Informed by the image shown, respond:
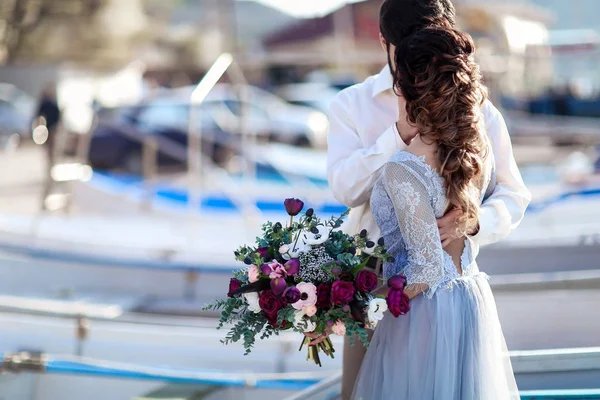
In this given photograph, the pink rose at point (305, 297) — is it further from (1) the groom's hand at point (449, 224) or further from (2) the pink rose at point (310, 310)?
(1) the groom's hand at point (449, 224)

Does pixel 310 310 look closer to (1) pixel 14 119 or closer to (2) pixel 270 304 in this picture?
(2) pixel 270 304

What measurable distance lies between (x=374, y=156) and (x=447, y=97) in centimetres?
37

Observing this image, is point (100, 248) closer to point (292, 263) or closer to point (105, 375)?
point (105, 375)

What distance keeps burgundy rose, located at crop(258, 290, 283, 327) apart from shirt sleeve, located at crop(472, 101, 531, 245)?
60 centimetres

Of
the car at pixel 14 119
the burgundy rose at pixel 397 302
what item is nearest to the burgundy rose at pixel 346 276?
the burgundy rose at pixel 397 302

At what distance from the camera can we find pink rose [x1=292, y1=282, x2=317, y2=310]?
1.74 m

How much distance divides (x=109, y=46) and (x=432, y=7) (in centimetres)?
2264

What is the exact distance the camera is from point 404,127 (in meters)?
2.04

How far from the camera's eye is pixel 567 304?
4215 mm

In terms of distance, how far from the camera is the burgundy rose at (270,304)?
175 cm

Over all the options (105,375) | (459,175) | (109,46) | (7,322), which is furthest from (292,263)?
(109,46)

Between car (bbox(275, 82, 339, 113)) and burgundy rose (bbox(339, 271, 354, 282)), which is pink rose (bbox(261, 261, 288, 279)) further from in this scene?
car (bbox(275, 82, 339, 113))

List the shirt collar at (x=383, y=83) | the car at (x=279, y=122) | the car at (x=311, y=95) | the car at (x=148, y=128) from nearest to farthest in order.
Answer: the shirt collar at (x=383, y=83) < the car at (x=148, y=128) < the car at (x=279, y=122) < the car at (x=311, y=95)

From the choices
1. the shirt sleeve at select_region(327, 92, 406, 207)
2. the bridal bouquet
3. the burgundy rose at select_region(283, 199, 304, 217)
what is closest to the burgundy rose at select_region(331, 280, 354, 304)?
the bridal bouquet
